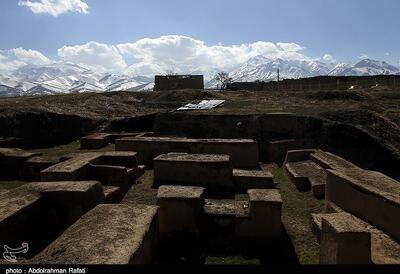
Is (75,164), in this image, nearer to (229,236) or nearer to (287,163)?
(229,236)

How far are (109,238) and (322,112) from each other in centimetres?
1189

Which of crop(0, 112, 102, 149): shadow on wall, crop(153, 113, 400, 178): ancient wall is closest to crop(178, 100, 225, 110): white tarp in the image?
crop(153, 113, 400, 178): ancient wall

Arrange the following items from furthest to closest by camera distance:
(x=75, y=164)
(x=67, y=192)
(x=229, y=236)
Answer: (x=75, y=164)
(x=229, y=236)
(x=67, y=192)

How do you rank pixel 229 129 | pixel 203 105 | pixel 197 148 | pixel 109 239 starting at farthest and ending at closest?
1. pixel 203 105
2. pixel 229 129
3. pixel 197 148
4. pixel 109 239

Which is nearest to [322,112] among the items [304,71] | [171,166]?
[171,166]

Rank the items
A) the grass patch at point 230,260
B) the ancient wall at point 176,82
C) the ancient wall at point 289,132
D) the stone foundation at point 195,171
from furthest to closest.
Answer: the ancient wall at point 176,82
the ancient wall at point 289,132
the stone foundation at point 195,171
the grass patch at point 230,260

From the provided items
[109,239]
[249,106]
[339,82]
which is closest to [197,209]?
[109,239]

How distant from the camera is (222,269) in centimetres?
265

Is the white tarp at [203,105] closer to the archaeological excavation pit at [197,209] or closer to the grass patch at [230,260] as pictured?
the archaeological excavation pit at [197,209]

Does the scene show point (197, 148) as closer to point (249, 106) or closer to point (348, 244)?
point (348, 244)

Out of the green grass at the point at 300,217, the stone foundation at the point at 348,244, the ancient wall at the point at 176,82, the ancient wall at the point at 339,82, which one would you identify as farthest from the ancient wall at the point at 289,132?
A: the ancient wall at the point at 339,82

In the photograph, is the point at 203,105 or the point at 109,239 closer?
the point at 109,239

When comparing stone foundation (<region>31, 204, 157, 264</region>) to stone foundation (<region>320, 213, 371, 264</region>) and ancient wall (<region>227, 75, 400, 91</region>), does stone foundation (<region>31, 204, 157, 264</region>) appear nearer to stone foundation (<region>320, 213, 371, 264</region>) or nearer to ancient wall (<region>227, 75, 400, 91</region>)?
stone foundation (<region>320, 213, 371, 264</region>)

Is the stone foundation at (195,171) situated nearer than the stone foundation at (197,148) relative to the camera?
Yes
